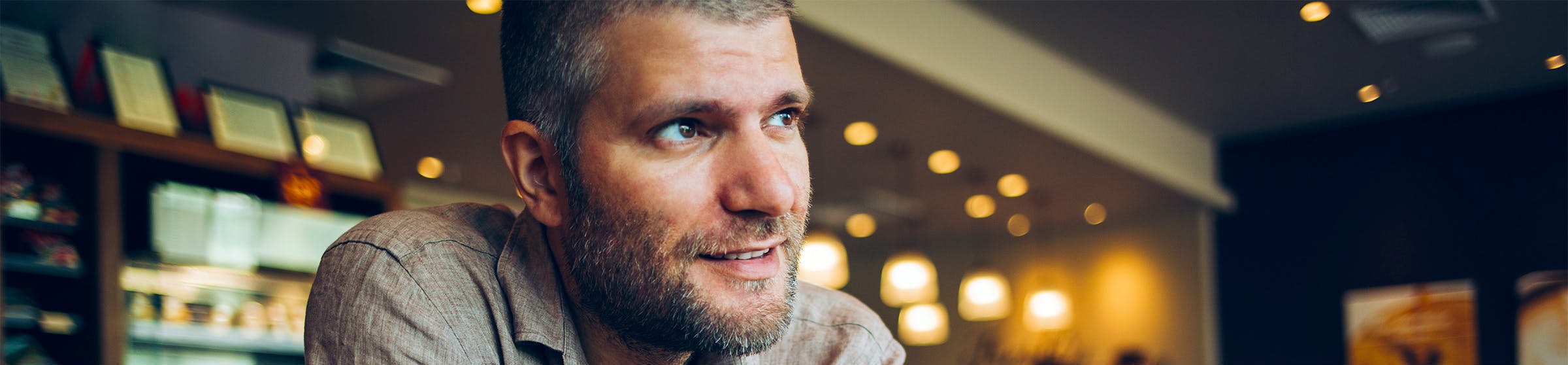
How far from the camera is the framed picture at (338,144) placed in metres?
3.71

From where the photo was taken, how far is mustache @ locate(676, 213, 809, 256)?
34.8 inches

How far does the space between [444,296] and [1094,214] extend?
7.16 metres

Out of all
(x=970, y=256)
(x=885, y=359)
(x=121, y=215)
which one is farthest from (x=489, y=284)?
(x=970, y=256)

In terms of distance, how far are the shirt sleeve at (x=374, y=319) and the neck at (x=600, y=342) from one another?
0.12m

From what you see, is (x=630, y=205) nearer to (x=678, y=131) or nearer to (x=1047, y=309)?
(x=678, y=131)

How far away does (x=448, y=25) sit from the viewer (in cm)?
398

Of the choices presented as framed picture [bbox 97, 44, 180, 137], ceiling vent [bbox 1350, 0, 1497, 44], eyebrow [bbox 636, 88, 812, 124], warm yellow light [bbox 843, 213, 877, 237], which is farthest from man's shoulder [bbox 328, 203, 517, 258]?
warm yellow light [bbox 843, 213, 877, 237]

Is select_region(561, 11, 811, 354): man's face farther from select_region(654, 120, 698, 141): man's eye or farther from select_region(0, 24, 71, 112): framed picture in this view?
select_region(0, 24, 71, 112): framed picture

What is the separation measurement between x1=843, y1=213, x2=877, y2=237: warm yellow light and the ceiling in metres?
2.52

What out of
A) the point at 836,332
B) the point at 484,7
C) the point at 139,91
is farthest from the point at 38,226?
the point at 836,332

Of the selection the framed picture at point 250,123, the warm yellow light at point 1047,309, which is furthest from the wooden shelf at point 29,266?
the warm yellow light at point 1047,309

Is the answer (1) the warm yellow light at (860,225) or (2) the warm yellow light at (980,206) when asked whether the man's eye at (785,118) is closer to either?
(2) the warm yellow light at (980,206)

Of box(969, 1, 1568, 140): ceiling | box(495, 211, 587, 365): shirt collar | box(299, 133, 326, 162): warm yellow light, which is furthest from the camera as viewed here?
box(969, 1, 1568, 140): ceiling

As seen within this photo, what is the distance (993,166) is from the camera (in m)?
6.32
